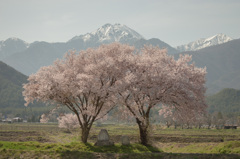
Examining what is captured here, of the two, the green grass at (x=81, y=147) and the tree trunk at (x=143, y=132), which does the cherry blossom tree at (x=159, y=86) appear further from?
the green grass at (x=81, y=147)

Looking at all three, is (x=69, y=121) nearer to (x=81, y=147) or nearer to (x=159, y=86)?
(x=81, y=147)

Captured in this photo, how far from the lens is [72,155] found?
32.1 metres

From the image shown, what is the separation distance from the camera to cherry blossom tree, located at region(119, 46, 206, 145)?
136 ft

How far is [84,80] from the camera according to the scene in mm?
41500

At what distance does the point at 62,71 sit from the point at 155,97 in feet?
57.5

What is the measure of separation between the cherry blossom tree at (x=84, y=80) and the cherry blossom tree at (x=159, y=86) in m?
2.73

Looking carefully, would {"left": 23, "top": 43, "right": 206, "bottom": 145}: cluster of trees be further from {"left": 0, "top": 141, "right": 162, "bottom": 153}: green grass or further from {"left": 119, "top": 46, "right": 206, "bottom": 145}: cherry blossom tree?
{"left": 0, "top": 141, "right": 162, "bottom": 153}: green grass

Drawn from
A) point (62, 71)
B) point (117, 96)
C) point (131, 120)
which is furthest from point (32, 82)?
point (131, 120)

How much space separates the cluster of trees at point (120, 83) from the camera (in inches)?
1607

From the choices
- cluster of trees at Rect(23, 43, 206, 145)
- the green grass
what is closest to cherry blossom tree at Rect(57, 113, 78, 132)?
cluster of trees at Rect(23, 43, 206, 145)

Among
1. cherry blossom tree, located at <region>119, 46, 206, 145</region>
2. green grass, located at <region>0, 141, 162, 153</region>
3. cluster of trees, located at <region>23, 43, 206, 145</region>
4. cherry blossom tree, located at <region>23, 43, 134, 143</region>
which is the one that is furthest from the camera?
cherry blossom tree, located at <region>119, 46, 206, 145</region>

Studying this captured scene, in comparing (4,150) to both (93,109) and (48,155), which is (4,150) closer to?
(48,155)

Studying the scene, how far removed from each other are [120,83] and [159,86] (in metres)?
6.50

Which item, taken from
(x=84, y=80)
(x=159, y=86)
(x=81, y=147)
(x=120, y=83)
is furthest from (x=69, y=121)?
(x=159, y=86)
